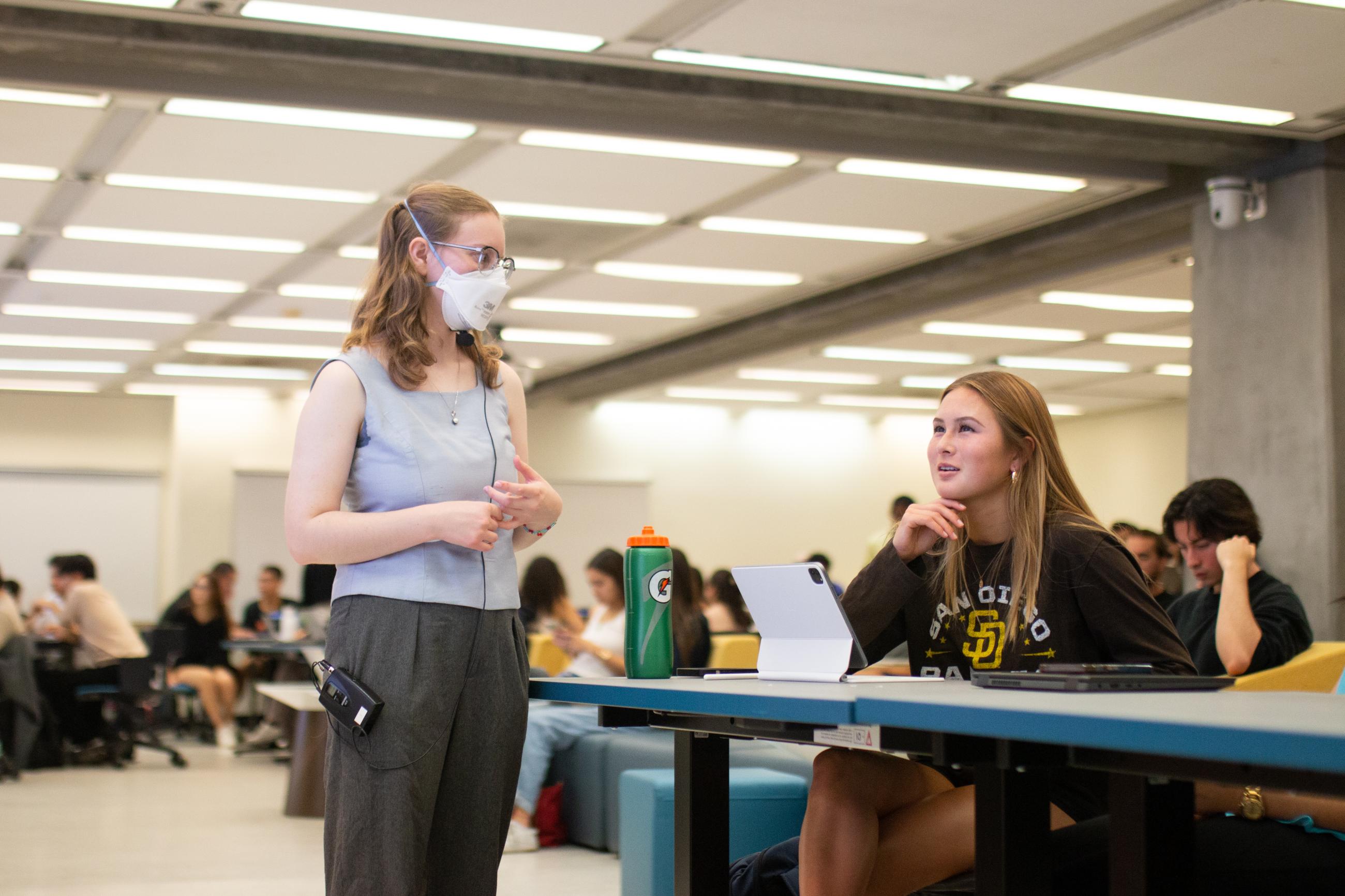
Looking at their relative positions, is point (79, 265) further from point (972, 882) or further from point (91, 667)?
point (972, 882)

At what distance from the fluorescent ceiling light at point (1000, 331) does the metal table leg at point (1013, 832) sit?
784 centimetres

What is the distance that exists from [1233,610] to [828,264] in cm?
412

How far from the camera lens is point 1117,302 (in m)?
8.52

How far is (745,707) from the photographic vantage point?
5.16 feet

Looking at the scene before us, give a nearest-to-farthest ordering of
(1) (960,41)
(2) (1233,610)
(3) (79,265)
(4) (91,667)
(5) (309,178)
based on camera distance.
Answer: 1. (2) (1233,610)
2. (1) (960,41)
3. (5) (309,178)
4. (3) (79,265)
5. (4) (91,667)

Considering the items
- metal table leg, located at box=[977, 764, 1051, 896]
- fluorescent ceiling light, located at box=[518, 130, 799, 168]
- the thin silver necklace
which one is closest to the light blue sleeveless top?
the thin silver necklace

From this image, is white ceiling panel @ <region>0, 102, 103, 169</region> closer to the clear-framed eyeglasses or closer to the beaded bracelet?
the clear-framed eyeglasses

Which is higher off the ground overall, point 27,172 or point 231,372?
point 27,172

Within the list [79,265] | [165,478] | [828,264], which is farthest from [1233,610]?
[165,478]

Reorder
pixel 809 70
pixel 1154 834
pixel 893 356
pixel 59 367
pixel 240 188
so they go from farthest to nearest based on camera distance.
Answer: pixel 59 367 < pixel 893 356 < pixel 240 188 < pixel 809 70 < pixel 1154 834

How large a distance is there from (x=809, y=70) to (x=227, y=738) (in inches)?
262

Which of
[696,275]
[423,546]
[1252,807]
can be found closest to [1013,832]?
[1252,807]

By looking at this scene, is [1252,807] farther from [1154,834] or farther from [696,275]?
[696,275]

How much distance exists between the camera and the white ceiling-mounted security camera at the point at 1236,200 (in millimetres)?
5895
